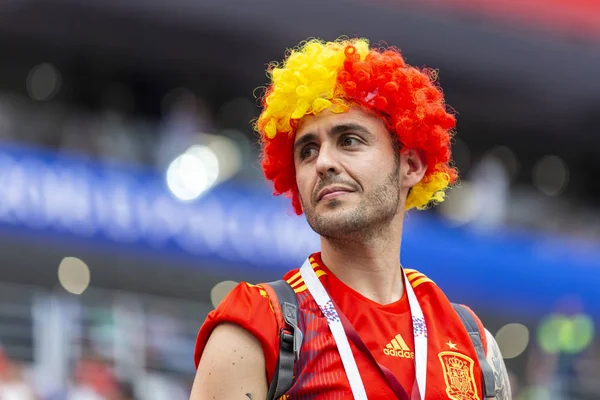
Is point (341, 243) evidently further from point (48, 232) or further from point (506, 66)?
point (506, 66)

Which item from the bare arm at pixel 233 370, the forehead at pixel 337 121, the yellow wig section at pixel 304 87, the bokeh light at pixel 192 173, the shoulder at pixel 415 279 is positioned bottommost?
the bare arm at pixel 233 370

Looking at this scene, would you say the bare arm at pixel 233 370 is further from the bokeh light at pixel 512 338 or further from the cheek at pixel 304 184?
the bokeh light at pixel 512 338

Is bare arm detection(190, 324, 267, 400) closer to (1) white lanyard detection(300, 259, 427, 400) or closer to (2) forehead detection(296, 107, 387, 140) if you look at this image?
(1) white lanyard detection(300, 259, 427, 400)

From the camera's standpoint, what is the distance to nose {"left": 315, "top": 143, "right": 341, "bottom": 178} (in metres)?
3.19

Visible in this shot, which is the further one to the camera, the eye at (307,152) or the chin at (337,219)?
the eye at (307,152)

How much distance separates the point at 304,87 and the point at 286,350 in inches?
39.0

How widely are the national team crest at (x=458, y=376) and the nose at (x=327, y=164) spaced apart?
0.70 meters

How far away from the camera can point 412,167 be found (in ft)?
11.5

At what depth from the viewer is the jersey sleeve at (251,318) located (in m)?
2.83

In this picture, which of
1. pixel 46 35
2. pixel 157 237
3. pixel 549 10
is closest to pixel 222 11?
pixel 46 35

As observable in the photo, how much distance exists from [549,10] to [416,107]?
42.9ft

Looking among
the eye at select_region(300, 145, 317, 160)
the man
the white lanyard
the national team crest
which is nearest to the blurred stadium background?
the man

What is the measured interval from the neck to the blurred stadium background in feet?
19.6

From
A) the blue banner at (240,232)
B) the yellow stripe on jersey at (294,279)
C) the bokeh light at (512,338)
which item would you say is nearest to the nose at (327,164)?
the yellow stripe on jersey at (294,279)
